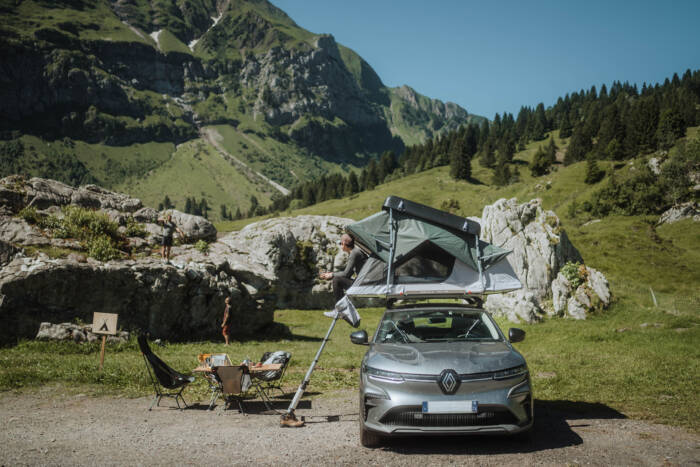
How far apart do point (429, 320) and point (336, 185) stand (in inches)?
5720

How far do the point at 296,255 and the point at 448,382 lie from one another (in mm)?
28388

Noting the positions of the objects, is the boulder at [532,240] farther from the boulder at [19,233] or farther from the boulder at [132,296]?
the boulder at [19,233]

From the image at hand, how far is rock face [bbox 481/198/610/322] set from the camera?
22.2 metres

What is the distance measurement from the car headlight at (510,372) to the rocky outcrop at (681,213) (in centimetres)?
6447

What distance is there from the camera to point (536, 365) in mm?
13109

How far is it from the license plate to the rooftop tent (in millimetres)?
3152

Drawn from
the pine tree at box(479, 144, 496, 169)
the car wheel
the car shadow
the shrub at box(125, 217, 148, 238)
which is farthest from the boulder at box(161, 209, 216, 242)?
the pine tree at box(479, 144, 496, 169)

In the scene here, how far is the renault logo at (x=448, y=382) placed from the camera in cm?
586

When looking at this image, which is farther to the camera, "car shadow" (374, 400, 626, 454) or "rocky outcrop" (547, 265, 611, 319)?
"rocky outcrop" (547, 265, 611, 319)

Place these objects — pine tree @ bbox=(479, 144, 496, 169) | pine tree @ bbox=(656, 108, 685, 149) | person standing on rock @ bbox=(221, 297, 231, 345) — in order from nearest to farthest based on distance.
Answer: person standing on rock @ bbox=(221, 297, 231, 345) < pine tree @ bbox=(656, 108, 685, 149) < pine tree @ bbox=(479, 144, 496, 169)

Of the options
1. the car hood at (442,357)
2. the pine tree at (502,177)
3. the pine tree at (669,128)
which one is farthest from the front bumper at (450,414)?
the pine tree at (502,177)

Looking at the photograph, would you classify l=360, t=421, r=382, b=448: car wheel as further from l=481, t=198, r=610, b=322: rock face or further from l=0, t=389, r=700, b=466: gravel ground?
l=481, t=198, r=610, b=322: rock face

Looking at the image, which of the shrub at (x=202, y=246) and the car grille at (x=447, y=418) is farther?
the shrub at (x=202, y=246)

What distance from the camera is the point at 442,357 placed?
632 centimetres
